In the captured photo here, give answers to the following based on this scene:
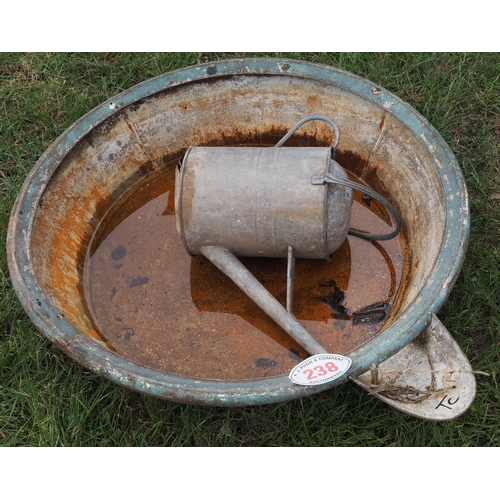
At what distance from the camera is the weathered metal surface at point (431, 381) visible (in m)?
1.95

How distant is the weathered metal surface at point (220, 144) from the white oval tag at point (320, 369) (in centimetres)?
3

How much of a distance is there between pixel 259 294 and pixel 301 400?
0.57 metres

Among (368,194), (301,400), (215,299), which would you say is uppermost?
(368,194)

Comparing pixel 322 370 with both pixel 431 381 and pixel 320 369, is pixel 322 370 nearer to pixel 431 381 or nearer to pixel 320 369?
pixel 320 369

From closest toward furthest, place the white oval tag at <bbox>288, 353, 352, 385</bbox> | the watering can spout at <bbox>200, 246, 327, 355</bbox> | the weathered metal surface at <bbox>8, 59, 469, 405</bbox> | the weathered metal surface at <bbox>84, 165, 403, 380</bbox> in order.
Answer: the white oval tag at <bbox>288, 353, 352, 385</bbox> < the weathered metal surface at <bbox>8, 59, 469, 405</bbox> < the watering can spout at <bbox>200, 246, 327, 355</bbox> < the weathered metal surface at <bbox>84, 165, 403, 380</bbox>

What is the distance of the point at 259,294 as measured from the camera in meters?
2.37

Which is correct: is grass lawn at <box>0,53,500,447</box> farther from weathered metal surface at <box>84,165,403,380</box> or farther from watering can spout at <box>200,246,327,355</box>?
watering can spout at <box>200,246,327,355</box>

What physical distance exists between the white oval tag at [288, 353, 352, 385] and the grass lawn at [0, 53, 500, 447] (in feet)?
2.22

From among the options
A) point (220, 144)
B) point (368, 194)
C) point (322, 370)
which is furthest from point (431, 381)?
point (220, 144)

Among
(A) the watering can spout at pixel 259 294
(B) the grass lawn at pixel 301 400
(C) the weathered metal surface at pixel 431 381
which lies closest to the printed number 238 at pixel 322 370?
(C) the weathered metal surface at pixel 431 381

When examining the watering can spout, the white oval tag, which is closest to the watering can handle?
the watering can spout

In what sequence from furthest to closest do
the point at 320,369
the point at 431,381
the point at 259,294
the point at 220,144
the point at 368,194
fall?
the point at 220,144
the point at 368,194
the point at 259,294
the point at 431,381
the point at 320,369

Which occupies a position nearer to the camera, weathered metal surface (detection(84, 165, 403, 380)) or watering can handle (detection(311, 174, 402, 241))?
watering can handle (detection(311, 174, 402, 241))

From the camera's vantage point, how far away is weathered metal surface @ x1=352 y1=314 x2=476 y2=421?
195 cm
